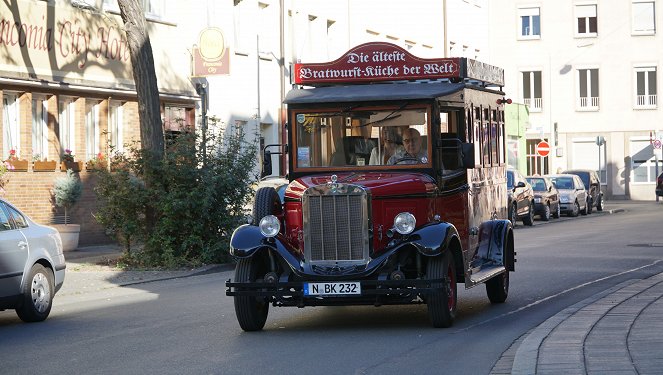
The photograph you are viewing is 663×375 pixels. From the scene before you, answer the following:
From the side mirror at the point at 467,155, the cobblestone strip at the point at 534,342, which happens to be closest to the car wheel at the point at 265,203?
the side mirror at the point at 467,155

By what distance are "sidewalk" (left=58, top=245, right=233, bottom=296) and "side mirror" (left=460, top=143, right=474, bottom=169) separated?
711cm

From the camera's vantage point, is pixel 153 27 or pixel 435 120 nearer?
pixel 435 120

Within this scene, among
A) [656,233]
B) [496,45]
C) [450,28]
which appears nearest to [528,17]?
[496,45]

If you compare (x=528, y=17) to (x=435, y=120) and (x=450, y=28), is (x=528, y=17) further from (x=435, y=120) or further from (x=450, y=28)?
(x=435, y=120)

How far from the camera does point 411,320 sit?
45.8ft

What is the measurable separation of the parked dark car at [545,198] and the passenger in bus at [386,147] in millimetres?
29910

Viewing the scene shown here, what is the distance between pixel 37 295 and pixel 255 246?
10.5 ft

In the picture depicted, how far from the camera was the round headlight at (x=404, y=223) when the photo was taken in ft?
41.9

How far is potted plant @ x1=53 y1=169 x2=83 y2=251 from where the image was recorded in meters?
26.9

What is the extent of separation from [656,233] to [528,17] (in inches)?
1694

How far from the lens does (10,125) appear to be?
2688cm

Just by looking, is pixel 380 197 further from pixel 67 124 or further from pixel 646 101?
pixel 646 101

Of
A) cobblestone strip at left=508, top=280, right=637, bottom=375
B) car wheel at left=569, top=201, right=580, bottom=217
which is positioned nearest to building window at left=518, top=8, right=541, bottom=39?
car wheel at left=569, top=201, right=580, bottom=217

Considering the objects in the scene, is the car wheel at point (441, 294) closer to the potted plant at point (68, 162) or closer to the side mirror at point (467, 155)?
the side mirror at point (467, 155)
